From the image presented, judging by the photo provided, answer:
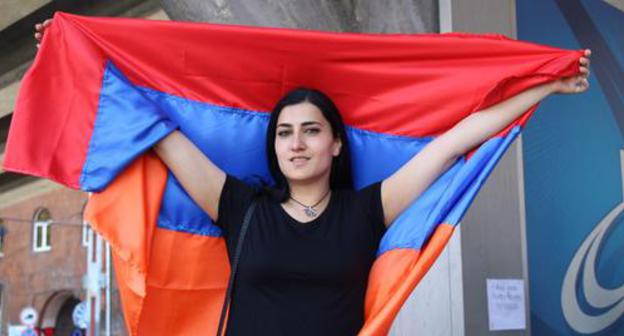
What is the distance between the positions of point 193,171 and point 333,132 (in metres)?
0.44

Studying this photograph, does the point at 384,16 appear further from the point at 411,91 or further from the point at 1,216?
the point at 1,216

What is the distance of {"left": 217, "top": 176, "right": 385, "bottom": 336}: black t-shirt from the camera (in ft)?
6.83

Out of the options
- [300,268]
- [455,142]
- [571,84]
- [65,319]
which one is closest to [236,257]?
[300,268]

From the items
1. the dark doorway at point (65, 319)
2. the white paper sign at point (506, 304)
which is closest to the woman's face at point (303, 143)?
the white paper sign at point (506, 304)

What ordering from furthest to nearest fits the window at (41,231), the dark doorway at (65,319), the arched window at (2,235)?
the arched window at (2,235)
the dark doorway at (65,319)
the window at (41,231)

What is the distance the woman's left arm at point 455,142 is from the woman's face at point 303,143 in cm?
20

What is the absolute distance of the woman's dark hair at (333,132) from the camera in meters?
2.38

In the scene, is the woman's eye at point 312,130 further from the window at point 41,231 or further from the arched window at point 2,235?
the arched window at point 2,235

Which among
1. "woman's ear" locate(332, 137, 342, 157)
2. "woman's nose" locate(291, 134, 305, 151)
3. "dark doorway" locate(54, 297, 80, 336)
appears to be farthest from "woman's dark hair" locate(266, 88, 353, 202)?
"dark doorway" locate(54, 297, 80, 336)

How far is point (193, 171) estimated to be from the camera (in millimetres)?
2262

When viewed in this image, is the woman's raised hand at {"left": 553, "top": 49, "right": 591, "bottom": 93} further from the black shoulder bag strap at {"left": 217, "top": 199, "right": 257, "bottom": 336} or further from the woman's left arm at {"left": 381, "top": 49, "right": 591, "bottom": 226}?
the black shoulder bag strap at {"left": 217, "top": 199, "right": 257, "bottom": 336}

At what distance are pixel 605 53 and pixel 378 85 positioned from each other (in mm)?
2495

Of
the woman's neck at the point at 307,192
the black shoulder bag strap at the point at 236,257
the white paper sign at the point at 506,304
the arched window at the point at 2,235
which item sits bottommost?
the white paper sign at the point at 506,304

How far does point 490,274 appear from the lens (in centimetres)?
348
